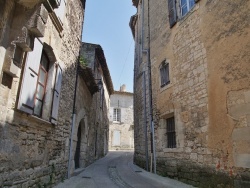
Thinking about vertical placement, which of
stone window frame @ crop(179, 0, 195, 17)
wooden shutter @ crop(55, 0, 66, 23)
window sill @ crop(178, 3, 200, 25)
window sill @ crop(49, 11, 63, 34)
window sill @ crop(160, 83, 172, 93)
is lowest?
window sill @ crop(160, 83, 172, 93)

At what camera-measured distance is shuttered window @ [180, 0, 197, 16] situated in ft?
21.7

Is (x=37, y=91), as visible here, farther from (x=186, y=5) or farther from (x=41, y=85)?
(x=186, y=5)

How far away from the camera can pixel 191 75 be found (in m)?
5.90

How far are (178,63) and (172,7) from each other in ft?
7.44

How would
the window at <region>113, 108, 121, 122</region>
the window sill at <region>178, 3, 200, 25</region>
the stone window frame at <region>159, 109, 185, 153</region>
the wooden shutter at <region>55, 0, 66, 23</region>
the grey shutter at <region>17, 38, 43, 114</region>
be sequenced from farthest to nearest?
the window at <region>113, 108, 121, 122</region>
the window sill at <region>178, 3, 200, 25</region>
the stone window frame at <region>159, 109, 185, 153</region>
the wooden shutter at <region>55, 0, 66, 23</region>
the grey shutter at <region>17, 38, 43, 114</region>

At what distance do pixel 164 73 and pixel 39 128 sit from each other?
493 cm

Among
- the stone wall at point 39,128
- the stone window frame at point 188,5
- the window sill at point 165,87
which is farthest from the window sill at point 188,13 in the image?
the stone wall at point 39,128

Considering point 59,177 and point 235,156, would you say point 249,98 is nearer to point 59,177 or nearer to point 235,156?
point 235,156

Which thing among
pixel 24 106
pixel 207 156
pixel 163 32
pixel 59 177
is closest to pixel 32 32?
pixel 24 106

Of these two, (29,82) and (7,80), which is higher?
(29,82)

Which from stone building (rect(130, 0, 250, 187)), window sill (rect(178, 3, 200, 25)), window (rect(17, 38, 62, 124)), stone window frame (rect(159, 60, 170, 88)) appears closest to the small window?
window (rect(17, 38, 62, 124))

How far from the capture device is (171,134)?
6.73 meters

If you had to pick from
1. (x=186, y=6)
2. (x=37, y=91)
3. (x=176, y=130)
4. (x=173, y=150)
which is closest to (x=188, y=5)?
(x=186, y=6)

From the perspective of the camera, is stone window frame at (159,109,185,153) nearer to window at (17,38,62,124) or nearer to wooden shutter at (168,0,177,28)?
wooden shutter at (168,0,177,28)
